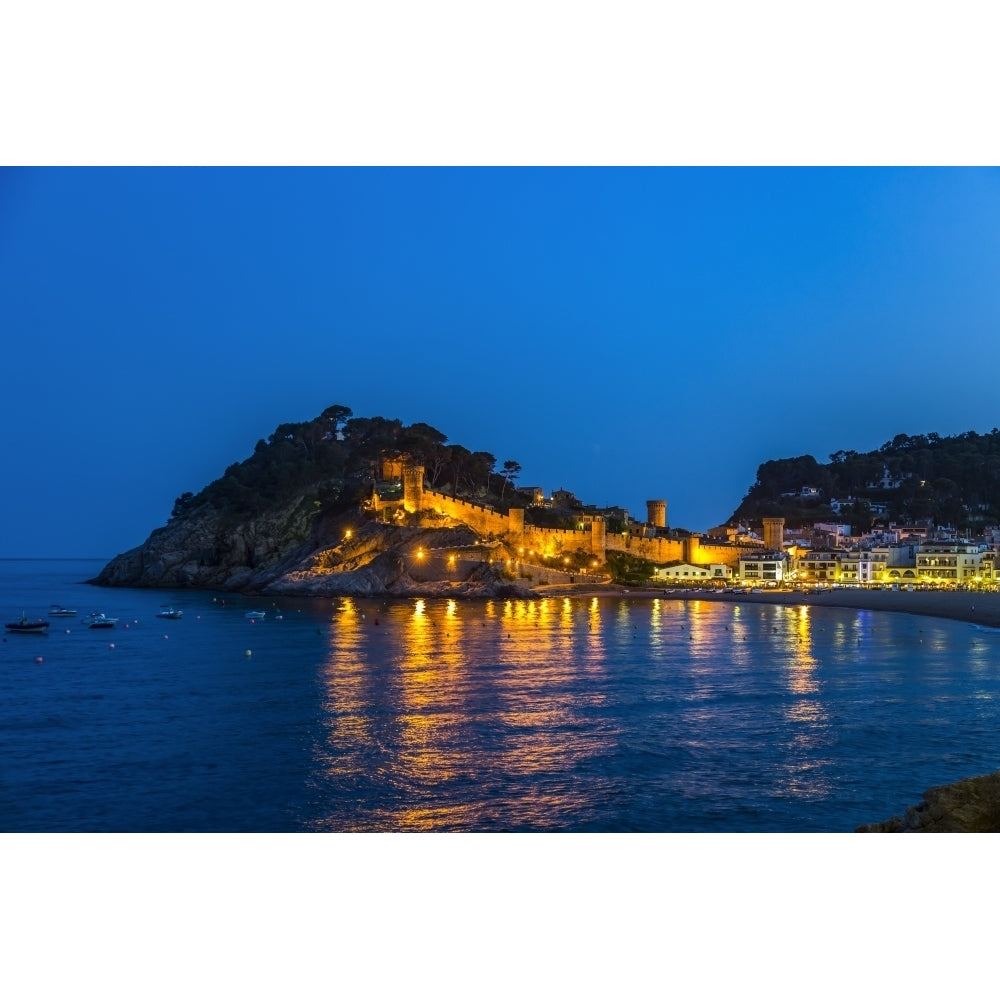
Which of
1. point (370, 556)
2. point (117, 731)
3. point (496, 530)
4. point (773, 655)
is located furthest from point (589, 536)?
point (117, 731)

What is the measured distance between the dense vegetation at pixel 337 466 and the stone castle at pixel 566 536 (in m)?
3.13

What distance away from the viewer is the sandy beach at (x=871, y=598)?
105 feet

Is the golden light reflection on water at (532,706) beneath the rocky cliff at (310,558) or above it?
beneath

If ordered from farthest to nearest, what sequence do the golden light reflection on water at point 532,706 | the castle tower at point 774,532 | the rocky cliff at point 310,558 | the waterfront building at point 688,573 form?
the castle tower at point 774,532
the waterfront building at point 688,573
the rocky cliff at point 310,558
the golden light reflection on water at point 532,706

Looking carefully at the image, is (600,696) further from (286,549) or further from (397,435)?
(397,435)

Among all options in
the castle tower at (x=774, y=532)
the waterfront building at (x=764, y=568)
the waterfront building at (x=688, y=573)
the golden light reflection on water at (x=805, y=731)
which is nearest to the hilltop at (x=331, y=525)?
the waterfront building at (x=688, y=573)

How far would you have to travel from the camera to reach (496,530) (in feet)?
150

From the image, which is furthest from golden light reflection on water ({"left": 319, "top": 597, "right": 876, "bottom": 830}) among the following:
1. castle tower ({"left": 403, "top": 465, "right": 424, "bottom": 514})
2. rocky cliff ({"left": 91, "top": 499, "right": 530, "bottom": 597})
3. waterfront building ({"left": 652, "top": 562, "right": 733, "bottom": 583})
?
waterfront building ({"left": 652, "top": 562, "right": 733, "bottom": 583})

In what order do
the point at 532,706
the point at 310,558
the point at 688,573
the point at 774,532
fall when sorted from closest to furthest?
the point at 532,706, the point at 310,558, the point at 688,573, the point at 774,532

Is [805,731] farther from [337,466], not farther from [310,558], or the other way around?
[337,466]

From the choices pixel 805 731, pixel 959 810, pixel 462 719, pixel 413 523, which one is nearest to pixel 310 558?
pixel 413 523

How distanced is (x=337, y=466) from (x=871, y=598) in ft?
102

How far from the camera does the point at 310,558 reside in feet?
140

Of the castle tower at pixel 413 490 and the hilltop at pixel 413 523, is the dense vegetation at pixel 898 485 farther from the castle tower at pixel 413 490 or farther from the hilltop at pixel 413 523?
the castle tower at pixel 413 490
